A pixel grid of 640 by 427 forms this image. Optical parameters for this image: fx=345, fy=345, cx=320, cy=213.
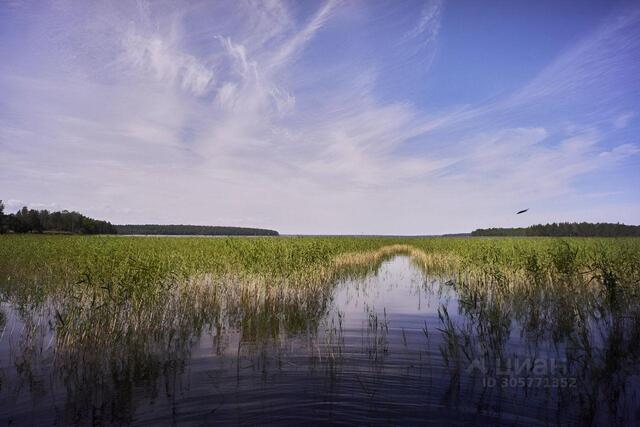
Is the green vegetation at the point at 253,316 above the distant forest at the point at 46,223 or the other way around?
the other way around

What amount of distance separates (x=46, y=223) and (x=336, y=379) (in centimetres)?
13115

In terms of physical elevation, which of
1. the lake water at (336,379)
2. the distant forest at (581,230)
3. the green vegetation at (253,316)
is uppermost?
the distant forest at (581,230)

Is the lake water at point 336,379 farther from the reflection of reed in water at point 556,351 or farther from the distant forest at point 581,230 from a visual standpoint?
the distant forest at point 581,230

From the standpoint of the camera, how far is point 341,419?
502 cm

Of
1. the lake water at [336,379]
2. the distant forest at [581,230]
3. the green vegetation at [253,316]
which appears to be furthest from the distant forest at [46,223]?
the distant forest at [581,230]

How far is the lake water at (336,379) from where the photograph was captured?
201 inches

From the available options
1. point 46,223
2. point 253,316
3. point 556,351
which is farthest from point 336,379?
point 46,223

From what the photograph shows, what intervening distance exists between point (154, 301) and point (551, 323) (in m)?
11.8

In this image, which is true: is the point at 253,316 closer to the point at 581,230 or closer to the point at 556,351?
the point at 556,351

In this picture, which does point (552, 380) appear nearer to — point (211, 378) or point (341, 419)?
point (341, 419)

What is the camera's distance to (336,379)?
6422 mm

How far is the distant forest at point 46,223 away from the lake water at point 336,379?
96.3 meters

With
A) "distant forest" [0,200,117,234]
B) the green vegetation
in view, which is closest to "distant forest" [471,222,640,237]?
the green vegetation

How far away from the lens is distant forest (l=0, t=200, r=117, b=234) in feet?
271
